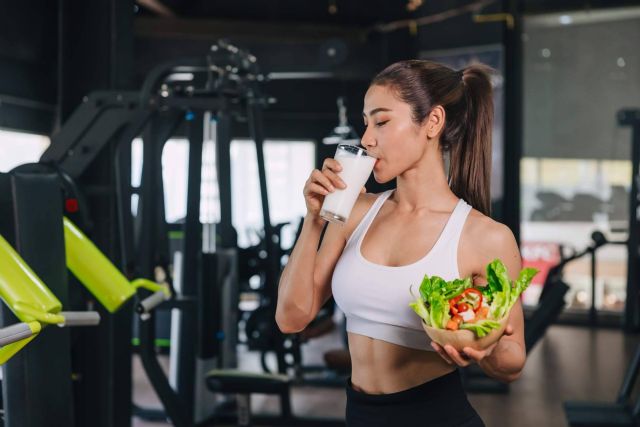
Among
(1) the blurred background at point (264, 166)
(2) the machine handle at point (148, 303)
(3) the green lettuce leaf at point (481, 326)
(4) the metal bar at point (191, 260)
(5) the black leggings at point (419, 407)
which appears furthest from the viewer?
(4) the metal bar at point (191, 260)

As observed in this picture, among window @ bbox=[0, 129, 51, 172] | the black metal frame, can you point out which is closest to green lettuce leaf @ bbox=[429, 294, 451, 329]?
the black metal frame

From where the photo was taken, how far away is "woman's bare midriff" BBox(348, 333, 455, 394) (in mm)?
1637

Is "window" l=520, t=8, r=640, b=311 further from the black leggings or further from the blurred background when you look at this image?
the black leggings

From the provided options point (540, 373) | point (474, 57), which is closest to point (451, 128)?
point (540, 373)

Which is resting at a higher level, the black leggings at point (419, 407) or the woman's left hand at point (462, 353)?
the woman's left hand at point (462, 353)

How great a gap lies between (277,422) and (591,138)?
5385 mm

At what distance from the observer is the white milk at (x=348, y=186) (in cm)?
152

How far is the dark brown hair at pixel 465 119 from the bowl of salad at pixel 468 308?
0.36 m

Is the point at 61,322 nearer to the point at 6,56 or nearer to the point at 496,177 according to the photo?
the point at 6,56

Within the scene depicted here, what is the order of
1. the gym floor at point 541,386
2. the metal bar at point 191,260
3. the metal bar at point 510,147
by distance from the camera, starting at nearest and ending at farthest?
the metal bar at point 191,260
the gym floor at point 541,386
the metal bar at point 510,147

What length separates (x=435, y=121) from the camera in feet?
5.44

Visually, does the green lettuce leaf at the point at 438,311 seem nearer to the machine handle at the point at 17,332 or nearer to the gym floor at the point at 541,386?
the machine handle at the point at 17,332

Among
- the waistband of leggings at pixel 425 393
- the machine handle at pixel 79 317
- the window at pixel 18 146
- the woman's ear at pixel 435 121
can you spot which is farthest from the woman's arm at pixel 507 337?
the window at pixel 18 146

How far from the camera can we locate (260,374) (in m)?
3.94
